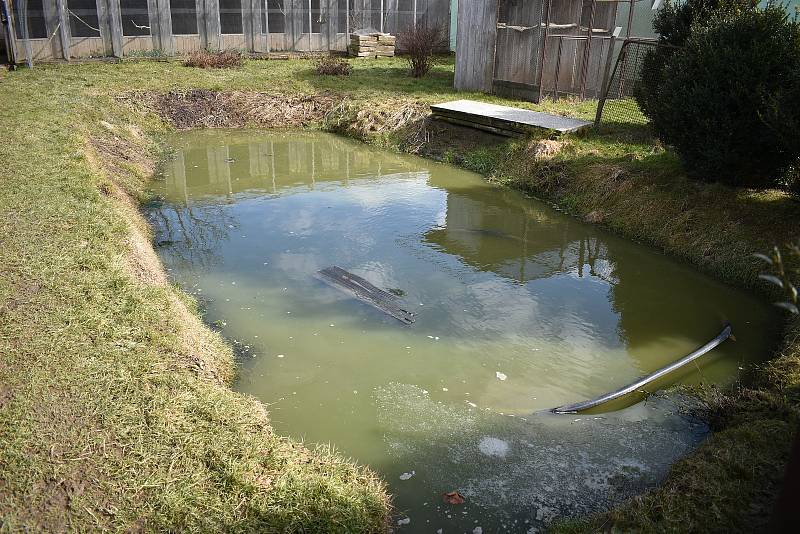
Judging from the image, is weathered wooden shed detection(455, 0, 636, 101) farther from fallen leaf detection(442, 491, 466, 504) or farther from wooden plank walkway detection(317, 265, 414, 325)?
fallen leaf detection(442, 491, 466, 504)

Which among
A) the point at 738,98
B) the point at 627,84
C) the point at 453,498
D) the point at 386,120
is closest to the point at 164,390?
the point at 453,498

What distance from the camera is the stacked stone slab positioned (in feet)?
74.2

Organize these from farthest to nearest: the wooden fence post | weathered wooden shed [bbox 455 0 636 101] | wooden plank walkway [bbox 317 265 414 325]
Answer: the wooden fence post → weathered wooden shed [bbox 455 0 636 101] → wooden plank walkway [bbox 317 265 414 325]

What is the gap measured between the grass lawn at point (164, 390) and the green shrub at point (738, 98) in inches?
17.7

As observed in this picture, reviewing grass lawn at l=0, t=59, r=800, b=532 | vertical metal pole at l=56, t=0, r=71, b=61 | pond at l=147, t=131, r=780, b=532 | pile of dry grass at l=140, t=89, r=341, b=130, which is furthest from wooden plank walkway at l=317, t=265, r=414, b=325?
vertical metal pole at l=56, t=0, r=71, b=61

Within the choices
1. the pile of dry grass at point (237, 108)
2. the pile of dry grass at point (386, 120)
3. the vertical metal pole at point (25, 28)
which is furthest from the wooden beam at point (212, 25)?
the pile of dry grass at point (386, 120)

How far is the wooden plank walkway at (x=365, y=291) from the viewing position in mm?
7102

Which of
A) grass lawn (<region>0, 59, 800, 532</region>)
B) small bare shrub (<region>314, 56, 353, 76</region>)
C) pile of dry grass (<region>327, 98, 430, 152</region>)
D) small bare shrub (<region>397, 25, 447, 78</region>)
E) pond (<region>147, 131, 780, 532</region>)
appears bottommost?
pond (<region>147, 131, 780, 532</region>)

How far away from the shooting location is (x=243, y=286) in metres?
7.71

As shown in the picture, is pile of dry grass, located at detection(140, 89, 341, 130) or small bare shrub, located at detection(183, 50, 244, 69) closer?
pile of dry grass, located at detection(140, 89, 341, 130)

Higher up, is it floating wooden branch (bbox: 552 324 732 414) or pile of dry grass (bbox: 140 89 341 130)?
pile of dry grass (bbox: 140 89 341 130)

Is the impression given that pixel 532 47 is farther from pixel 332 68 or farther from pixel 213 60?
pixel 213 60

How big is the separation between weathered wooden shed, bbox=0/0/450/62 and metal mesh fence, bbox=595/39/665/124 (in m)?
11.4

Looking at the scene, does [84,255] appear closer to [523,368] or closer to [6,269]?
[6,269]
